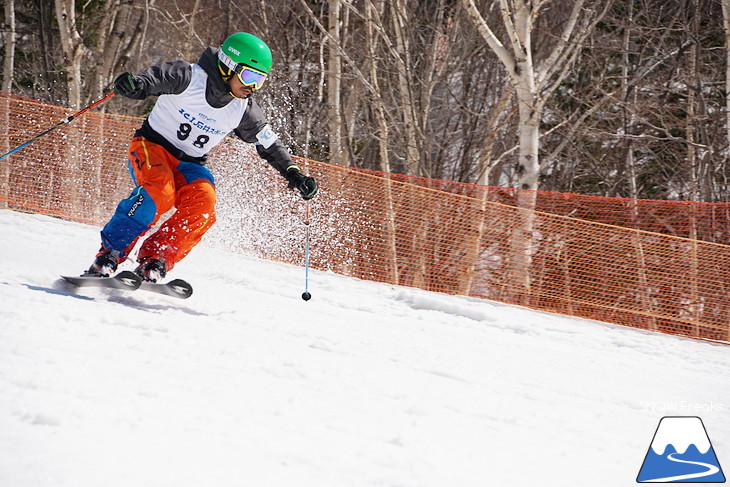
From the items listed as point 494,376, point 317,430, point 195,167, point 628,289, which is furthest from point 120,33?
point 317,430

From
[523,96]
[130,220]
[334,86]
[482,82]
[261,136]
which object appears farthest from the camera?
[482,82]

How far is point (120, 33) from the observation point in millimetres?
12109

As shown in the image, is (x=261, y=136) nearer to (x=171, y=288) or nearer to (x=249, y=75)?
(x=249, y=75)

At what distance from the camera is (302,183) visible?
15.8 ft

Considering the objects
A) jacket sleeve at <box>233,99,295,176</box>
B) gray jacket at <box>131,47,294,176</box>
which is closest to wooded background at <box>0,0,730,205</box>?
jacket sleeve at <box>233,99,295,176</box>

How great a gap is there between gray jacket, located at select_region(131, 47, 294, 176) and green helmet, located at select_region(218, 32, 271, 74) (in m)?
0.12

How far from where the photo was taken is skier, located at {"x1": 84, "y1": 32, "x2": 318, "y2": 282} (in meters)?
4.14

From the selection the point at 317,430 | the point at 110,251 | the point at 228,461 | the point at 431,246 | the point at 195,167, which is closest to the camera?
the point at 228,461

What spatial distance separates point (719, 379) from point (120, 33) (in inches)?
438

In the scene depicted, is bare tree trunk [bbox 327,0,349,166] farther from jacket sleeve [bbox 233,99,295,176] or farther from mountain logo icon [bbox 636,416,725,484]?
mountain logo icon [bbox 636,416,725,484]

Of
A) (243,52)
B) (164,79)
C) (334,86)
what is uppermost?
(334,86)

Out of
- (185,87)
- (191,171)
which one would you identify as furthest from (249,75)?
(191,171)

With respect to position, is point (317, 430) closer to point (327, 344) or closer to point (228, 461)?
point (228, 461)

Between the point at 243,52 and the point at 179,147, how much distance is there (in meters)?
0.82
